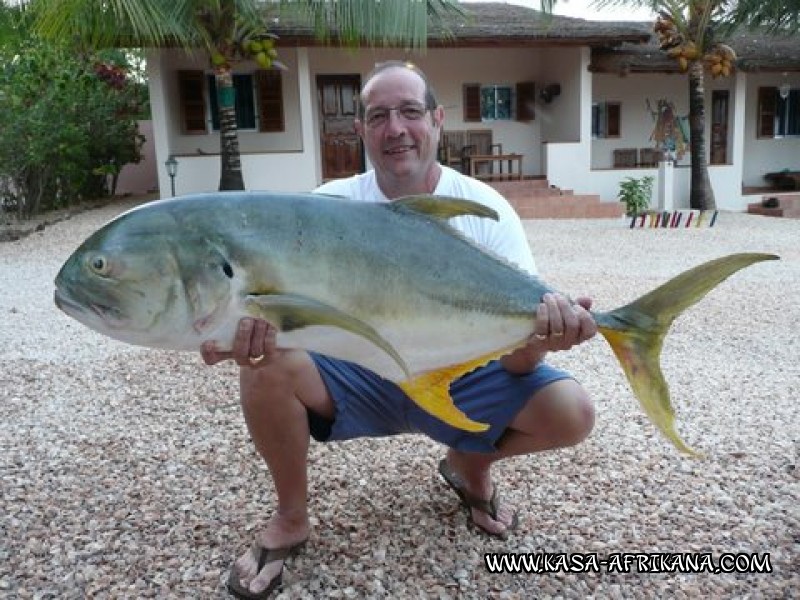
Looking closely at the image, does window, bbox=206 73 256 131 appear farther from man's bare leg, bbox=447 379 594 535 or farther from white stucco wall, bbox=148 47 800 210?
man's bare leg, bbox=447 379 594 535

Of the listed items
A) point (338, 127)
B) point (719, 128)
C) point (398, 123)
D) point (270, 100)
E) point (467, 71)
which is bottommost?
point (398, 123)

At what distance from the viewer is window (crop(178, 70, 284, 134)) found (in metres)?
16.8

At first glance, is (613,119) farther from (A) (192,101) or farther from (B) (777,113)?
(A) (192,101)

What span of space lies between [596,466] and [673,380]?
171cm

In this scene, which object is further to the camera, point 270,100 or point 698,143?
point 270,100

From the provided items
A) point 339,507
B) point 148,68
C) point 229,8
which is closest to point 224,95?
point 229,8

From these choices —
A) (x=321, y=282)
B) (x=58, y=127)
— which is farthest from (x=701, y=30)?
(x=321, y=282)

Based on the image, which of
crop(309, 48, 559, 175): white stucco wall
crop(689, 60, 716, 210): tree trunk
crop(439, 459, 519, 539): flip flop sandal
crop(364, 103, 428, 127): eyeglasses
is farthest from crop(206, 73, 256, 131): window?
crop(439, 459, 519, 539): flip flop sandal

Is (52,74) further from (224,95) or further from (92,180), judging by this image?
(224,95)

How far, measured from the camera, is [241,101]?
1720 centimetres

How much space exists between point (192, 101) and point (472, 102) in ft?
22.8

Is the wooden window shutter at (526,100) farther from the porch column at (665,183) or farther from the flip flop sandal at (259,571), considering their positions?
the flip flop sandal at (259,571)

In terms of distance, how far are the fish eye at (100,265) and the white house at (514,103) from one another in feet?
45.3

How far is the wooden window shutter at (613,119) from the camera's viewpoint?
64.0 feet
